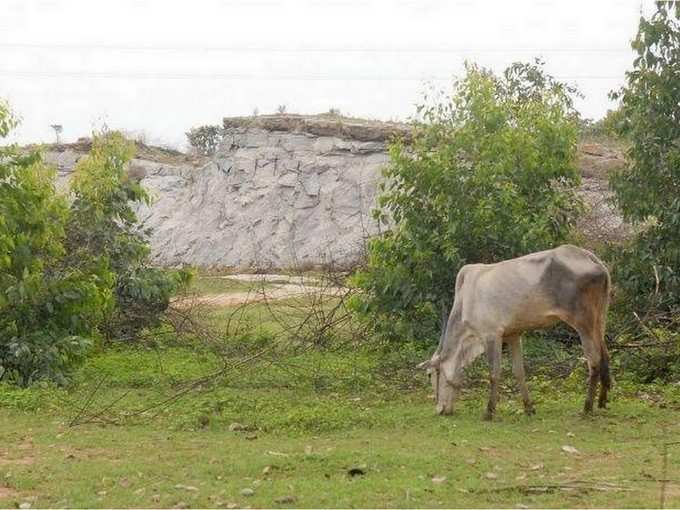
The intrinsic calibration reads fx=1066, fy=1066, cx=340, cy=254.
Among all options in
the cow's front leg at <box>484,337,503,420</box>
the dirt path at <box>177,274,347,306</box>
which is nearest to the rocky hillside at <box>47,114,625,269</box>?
the dirt path at <box>177,274,347,306</box>

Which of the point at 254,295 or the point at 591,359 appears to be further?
the point at 254,295

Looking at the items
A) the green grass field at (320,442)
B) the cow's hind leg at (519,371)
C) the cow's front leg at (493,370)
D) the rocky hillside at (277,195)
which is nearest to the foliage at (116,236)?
the green grass field at (320,442)

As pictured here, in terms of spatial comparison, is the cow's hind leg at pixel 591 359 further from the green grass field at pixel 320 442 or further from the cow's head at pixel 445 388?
the cow's head at pixel 445 388

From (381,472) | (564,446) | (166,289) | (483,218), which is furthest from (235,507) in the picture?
(166,289)

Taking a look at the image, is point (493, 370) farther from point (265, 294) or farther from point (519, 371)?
point (265, 294)

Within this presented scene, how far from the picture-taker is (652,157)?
13930 mm

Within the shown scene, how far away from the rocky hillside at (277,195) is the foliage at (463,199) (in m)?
13.4

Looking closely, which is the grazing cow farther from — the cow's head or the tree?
the tree

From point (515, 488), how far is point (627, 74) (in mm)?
8728

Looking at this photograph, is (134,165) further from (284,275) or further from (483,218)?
(483,218)

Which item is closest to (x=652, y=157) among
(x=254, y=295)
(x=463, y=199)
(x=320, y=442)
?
(x=463, y=199)

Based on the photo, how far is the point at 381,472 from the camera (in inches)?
295

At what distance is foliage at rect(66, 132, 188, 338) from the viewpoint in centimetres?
1564

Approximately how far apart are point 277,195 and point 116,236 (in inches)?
605
